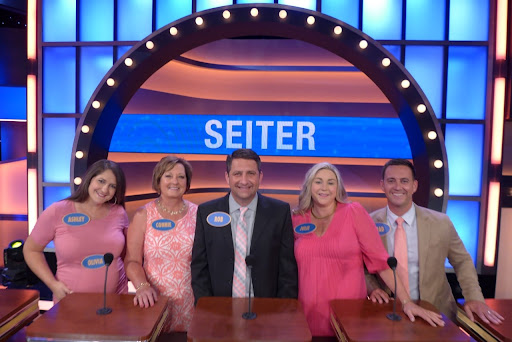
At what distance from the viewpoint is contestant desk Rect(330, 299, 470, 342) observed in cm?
139

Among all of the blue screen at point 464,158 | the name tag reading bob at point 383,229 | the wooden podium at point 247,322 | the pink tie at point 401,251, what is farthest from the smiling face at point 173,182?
the blue screen at point 464,158

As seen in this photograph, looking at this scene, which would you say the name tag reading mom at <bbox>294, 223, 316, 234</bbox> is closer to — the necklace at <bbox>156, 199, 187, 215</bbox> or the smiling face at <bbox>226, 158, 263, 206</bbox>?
the smiling face at <bbox>226, 158, 263, 206</bbox>

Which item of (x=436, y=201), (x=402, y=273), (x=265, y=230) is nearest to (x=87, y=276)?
(x=265, y=230)

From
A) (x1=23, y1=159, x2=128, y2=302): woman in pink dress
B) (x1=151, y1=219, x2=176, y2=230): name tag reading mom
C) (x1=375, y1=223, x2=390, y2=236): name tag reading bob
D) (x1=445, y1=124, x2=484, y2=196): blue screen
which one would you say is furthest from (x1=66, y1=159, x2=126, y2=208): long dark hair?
(x1=445, y1=124, x2=484, y2=196): blue screen

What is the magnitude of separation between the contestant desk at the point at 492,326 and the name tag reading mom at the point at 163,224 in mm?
1498

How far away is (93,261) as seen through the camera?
7.25 feet

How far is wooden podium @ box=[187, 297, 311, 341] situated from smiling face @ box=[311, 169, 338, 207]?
58cm

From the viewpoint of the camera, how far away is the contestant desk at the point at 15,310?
5.27 ft

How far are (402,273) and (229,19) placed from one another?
2195mm

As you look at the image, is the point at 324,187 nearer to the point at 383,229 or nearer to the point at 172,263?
the point at 383,229

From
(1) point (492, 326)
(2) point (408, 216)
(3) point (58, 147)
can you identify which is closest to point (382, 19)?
(2) point (408, 216)

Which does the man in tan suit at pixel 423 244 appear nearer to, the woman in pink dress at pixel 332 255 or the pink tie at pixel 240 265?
the woman in pink dress at pixel 332 255

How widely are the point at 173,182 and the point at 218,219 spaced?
33 centimetres

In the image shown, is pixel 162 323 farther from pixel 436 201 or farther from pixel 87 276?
pixel 436 201
